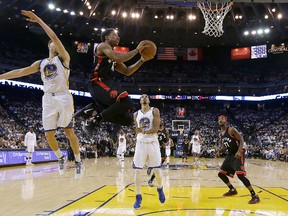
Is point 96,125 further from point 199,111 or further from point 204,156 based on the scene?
point 199,111

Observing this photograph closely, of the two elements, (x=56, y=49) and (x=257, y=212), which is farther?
(x=257, y=212)

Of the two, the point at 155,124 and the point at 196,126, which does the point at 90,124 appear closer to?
the point at 155,124

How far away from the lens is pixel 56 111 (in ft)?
17.0

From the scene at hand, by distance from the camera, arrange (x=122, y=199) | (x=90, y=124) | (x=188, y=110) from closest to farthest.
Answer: (x=90, y=124)
(x=122, y=199)
(x=188, y=110)

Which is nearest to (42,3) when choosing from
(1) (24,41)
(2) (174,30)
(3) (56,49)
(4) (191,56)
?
(1) (24,41)

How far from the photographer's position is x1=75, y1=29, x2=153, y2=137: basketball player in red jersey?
413cm

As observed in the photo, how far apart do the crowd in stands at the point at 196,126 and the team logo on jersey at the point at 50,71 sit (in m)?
15.7

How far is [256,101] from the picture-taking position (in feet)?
138

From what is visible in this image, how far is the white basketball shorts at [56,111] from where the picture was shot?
5136 millimetres

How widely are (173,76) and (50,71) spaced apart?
38.4 m

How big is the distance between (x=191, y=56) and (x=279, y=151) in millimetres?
18226

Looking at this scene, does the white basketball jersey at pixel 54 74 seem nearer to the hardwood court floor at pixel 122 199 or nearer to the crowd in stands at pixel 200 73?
the hardwood court floor at pixel 122 199

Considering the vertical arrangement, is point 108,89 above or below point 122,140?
above

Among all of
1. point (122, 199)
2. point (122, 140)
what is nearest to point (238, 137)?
point (122, 199)
